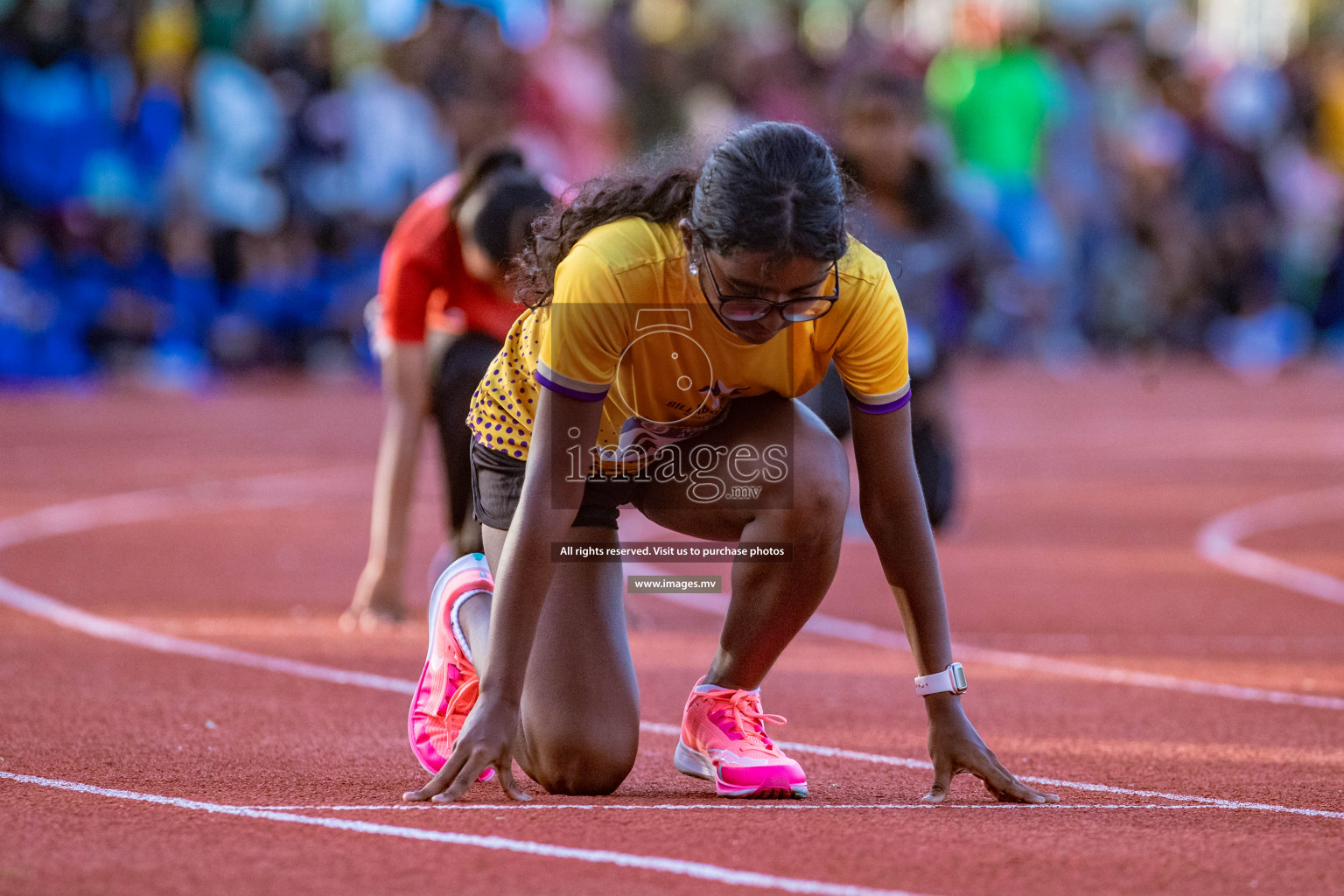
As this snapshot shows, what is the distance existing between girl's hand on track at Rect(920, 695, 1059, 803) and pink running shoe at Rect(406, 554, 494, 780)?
0.91m

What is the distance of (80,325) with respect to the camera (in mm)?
13359

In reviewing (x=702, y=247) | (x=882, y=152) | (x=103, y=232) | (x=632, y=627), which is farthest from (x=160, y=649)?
(x=103, y=232)

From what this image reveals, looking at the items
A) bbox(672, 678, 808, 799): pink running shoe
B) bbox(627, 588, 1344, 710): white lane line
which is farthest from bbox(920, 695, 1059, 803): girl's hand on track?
bbox(627, 588, 1344, 710): white lane line

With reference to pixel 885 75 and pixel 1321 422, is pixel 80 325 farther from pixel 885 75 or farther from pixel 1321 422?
pixel 1321 422

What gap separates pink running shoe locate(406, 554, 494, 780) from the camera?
3.82m

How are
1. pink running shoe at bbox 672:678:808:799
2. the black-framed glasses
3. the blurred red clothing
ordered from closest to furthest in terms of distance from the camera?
1. the black-framed glasses
2. pink running shoe at bbox 672:678:808:799
3. the blurred red clothing

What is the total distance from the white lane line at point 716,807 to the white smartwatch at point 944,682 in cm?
23

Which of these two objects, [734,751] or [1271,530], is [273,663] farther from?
[1271,530]

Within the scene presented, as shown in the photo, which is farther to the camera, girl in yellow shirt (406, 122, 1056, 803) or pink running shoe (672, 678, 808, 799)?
pink running shoe (672, 678, 808, 799)

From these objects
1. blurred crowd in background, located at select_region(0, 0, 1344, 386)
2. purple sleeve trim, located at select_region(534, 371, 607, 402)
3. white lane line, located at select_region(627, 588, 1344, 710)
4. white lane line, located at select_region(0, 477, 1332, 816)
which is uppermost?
blurred crowd in background, located at select_region(0, 0, 1344, 386)

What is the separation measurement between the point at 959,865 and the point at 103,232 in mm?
11258

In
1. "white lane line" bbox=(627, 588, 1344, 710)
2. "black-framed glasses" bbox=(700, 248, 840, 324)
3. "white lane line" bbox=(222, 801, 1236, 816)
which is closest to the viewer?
"black-framed glasses" bbox=(700, 248, 840, 324)

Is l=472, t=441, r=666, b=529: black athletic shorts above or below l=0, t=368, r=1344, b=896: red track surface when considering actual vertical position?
above

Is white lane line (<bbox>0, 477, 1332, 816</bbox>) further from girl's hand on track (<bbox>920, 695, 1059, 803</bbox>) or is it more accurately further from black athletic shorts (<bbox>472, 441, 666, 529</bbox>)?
black athletic shorts (<bbox>472, 441, 666, 529</bbox>)
